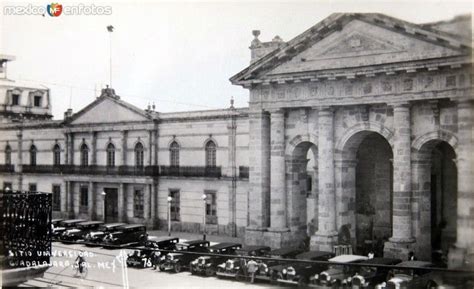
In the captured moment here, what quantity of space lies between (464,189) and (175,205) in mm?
19206

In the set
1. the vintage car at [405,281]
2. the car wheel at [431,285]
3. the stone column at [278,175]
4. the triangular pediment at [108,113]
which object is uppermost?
the triangular pediment at [108,113]

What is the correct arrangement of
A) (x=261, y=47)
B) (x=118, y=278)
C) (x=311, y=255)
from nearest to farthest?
(x=311, y=255), (x=118, y=278), (x=261, y=47)

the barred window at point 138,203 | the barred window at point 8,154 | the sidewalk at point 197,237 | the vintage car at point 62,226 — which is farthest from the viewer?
the barred window at point 8,154

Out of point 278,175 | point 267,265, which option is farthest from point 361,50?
point 267,265

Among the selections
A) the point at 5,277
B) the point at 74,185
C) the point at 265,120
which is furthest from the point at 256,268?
the point at 74,185

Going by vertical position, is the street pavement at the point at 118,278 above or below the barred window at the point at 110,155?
below

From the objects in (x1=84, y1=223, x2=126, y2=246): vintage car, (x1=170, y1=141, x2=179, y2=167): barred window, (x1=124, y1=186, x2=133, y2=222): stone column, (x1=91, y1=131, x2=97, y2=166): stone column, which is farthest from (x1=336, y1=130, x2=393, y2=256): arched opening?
(x1=91, y1=131, x2=97, y2=166): stone column

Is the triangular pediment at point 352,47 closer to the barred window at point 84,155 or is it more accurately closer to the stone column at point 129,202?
the stone column at point 129,202

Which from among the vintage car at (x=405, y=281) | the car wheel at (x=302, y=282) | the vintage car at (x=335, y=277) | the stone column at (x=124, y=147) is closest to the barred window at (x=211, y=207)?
the stone column at (x=124, y=147)

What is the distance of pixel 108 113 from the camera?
36.5 metres

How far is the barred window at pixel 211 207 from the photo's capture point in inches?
1264

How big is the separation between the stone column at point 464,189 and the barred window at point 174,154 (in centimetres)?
1863

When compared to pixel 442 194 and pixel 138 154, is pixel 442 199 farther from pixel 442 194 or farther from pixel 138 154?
pixel 138 154

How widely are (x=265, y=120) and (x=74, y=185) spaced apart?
1914 centimetres
